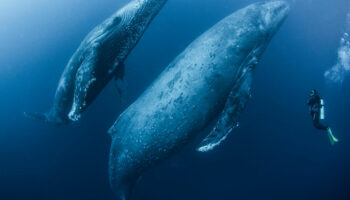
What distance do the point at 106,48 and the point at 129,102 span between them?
13.9ft

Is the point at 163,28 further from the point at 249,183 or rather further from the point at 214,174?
the point at 249,183

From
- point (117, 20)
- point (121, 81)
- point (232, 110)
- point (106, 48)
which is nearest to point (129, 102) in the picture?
point (121, 81)

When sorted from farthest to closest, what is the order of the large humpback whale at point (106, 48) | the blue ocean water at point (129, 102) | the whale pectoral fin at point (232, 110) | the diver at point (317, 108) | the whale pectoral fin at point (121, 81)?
the blue ocean water at point (129, 102) → the diver at point (317, 108) → the whale pectoral fin at point (121, 81) → the large humpback whale at point (106, 48) → the whale pectoral fin at point (232, 110)

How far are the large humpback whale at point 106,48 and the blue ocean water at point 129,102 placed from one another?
3705 millimetres

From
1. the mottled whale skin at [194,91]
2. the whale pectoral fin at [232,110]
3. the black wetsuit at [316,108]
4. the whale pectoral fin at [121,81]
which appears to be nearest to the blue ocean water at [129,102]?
the whale pectoral fin at [121,81]

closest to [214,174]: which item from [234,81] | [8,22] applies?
[234,81]

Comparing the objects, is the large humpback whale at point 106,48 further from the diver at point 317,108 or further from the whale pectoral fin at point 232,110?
the diver at point 317,108

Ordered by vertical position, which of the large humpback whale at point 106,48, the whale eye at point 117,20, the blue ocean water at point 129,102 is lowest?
the blue ocean water at point 129,102

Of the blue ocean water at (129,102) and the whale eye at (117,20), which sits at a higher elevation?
the whale eye at (117,20)

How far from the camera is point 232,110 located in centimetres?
457

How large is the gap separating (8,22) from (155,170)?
903 centimetres

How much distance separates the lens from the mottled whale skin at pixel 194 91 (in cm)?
464

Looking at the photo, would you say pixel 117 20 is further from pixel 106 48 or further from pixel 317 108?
pixel 317 108

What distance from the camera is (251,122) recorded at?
989 cm
